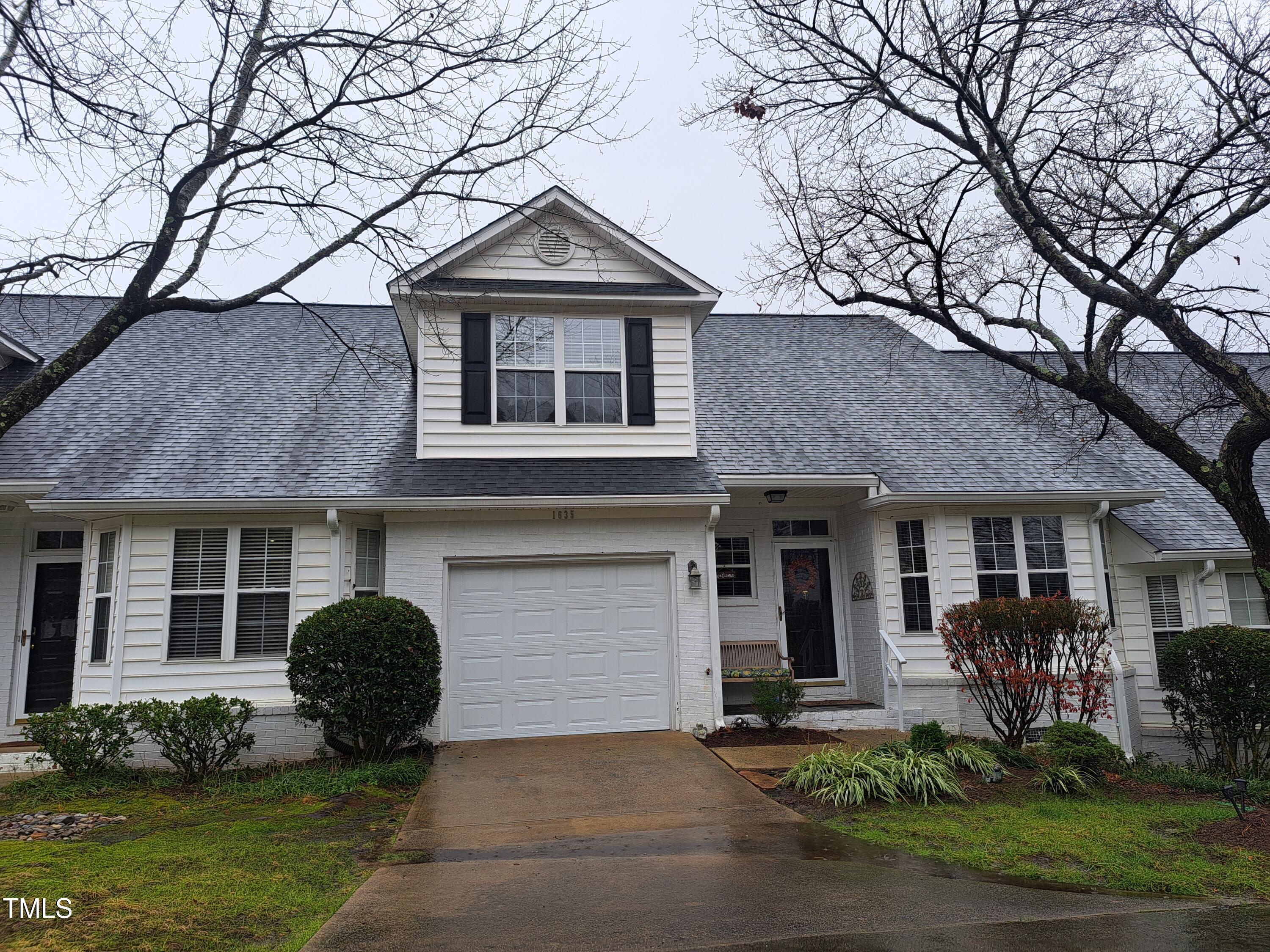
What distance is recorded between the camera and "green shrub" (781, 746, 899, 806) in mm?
7496

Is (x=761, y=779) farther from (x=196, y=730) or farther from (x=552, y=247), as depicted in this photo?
(x=552, y=247)

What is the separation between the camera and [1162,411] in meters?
15.7

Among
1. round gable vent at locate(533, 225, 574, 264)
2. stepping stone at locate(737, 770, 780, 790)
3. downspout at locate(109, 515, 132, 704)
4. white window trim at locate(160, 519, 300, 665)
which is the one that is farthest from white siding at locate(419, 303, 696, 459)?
stepping stone at locate(737, 770, 780, 790)

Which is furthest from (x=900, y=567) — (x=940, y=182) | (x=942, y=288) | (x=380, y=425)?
(x=380, y=425)

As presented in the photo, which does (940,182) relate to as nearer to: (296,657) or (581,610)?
(581,610)

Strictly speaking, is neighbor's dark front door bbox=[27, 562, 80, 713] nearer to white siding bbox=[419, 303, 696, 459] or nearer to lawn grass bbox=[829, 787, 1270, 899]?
white siding bbox=[419, 303, 696, 459]

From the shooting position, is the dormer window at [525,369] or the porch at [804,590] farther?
the porch at [804,590]

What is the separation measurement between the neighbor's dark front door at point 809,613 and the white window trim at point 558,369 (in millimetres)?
3592

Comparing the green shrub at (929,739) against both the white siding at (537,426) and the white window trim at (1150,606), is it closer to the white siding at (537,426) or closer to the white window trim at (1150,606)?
the white siding at (537,426)

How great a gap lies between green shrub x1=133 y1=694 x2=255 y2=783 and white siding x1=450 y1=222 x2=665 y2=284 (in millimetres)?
5929

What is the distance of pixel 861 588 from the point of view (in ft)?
39.9

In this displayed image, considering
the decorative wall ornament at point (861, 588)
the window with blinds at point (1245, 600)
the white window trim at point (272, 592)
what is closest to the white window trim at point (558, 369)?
the white window trim at point (272, 592)

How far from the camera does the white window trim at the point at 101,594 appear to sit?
32.4ft

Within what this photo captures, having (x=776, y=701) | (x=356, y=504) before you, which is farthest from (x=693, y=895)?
(x=356, y=504)
